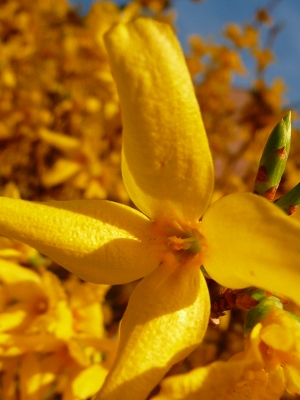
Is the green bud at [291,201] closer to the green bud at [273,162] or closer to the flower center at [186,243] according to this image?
the green bud at [273,162]

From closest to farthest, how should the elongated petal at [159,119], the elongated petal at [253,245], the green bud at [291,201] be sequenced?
the elongated petal at [253,245], the elongated petal at [159,119], the green bud at [291,201]

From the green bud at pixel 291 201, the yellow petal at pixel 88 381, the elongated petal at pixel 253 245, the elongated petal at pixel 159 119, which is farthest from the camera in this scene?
the yellow petal at pixel 88 381

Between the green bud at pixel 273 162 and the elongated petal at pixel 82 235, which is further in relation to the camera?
the green bud at pixel 273 162

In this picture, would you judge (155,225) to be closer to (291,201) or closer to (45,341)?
(291,201)

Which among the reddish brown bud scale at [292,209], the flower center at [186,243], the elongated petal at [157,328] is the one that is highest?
the reddish brown bud scale at [292,209]

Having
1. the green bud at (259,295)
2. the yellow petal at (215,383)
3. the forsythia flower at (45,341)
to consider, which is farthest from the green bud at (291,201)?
the forsythia flower at (45,341)

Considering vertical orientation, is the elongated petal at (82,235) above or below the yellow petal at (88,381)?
above
